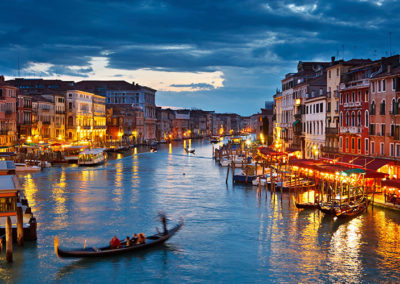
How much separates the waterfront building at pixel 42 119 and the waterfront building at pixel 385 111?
→ 39.1 meters

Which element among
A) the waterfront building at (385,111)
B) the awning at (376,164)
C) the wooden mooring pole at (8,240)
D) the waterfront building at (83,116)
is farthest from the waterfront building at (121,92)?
the wooden mooring pole at (8,240)

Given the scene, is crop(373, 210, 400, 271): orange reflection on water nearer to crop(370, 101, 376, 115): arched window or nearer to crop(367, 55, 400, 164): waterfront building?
crop(367, 55, 400, 164): waterfront building

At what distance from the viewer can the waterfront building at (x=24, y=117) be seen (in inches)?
2090

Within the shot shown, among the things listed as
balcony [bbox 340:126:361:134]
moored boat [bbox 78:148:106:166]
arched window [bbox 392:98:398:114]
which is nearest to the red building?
balcony [bbox 340:126:361:134]

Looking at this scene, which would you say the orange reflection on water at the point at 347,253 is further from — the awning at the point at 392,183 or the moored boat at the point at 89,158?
the moored boat at the point at 89,158

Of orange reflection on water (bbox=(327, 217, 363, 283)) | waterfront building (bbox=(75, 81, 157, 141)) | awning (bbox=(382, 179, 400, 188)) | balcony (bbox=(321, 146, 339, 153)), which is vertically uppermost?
waterfront building (bbox=(75, 81, 157, 141))

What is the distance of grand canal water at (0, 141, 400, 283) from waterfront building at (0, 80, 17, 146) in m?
18.0

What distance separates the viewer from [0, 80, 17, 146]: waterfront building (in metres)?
47.7

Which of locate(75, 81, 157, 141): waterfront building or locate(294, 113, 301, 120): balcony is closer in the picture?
locate(294, 113, 301, 120): balcony

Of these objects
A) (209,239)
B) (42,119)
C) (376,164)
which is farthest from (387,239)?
(42,119)

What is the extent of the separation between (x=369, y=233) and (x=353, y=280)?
17.1 ft

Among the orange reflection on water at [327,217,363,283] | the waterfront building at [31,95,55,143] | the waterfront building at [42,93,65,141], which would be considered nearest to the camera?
the orange reflection on water at [327,217,363,283]

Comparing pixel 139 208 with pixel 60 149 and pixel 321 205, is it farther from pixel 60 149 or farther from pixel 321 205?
pixel 60 149

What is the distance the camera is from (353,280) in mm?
15547
